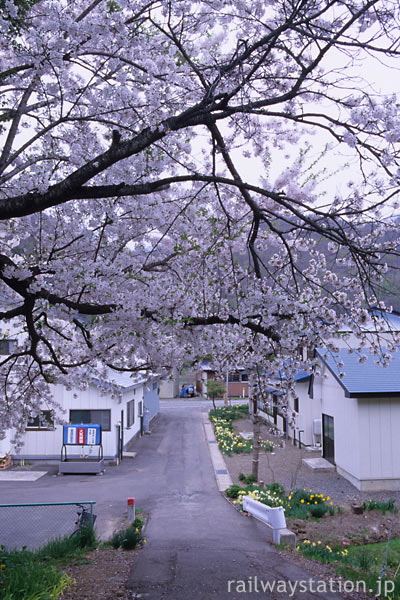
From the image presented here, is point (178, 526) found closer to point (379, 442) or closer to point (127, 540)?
point (127, 540)

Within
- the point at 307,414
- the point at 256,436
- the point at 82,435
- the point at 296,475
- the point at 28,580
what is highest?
the point at 307,414

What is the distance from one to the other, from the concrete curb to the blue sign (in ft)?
14.7

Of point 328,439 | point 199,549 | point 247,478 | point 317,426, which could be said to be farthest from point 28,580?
point 317,426

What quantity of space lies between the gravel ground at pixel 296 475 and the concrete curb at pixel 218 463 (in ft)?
0.73

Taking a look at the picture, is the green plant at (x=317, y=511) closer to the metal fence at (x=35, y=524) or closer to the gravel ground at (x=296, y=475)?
the gravel ground at (x=296, y=475)

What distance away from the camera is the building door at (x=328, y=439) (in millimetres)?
16481

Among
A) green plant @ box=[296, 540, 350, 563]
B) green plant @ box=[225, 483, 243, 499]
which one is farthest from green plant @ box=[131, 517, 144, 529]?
green plant @ box=[225, 483, 243, 499]

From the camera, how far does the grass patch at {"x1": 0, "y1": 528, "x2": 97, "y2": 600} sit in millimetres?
5770

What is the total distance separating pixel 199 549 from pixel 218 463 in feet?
32.7

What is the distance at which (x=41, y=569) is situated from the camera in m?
6.68

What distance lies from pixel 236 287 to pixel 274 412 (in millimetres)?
20544

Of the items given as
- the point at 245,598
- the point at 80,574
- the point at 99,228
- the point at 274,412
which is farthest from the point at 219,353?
the point at 274,412

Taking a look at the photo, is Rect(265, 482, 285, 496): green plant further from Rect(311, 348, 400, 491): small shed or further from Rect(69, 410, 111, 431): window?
Rect(69, 410, 111, 431): window

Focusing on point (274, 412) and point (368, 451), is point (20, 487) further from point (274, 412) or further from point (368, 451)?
point (274, 412)
